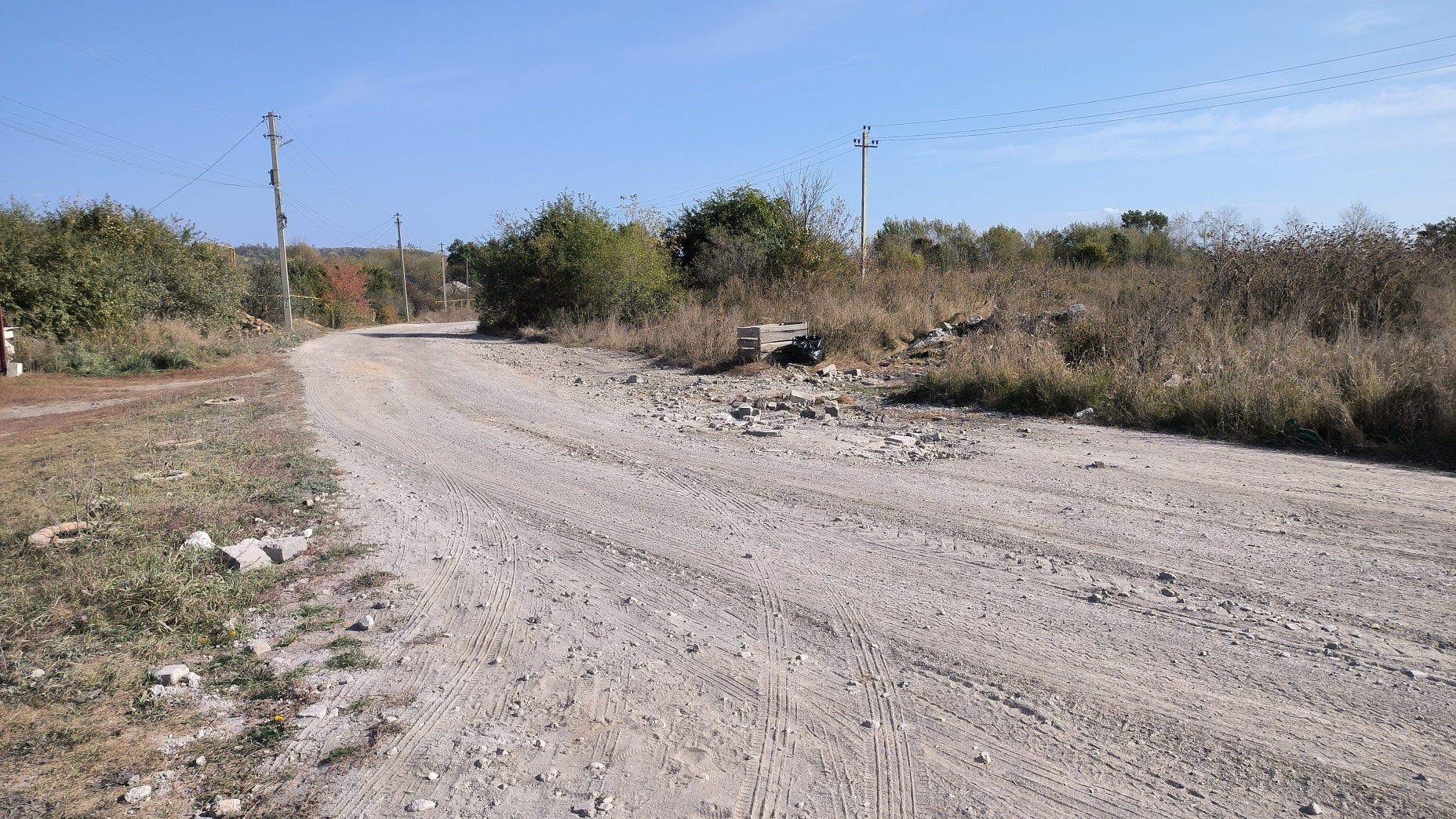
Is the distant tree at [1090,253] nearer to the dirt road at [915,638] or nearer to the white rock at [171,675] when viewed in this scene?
the dirt road at [915,638]

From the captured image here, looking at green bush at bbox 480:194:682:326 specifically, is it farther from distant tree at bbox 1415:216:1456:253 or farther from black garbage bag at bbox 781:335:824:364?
distant tree at bbox 1415:216:1456:253

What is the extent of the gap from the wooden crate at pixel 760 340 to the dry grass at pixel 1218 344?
17.8 inches

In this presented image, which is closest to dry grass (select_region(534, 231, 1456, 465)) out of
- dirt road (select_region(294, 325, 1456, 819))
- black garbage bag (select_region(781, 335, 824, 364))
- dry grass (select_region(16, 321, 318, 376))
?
black garbage bag (select_region(781, 335, 824, 364))

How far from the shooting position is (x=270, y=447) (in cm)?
953

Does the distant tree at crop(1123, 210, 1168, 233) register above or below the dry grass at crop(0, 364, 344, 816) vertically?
above

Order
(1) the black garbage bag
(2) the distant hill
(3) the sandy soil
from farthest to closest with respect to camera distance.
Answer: (2) the distant hill < (1) the black garbage bag < (3) the sandy soil

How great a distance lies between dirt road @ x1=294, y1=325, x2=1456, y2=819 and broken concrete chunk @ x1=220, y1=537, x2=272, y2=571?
69 cm

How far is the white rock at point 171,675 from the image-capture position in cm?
392

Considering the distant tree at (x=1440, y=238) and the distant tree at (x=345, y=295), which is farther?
the distant tree at (x=345, y=295)

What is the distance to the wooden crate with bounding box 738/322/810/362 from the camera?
16750mm

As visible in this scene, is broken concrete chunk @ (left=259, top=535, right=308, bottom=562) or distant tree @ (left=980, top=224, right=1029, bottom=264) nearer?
broken concrete chunk @ (left=259, top=535, right=308, bottom=562)

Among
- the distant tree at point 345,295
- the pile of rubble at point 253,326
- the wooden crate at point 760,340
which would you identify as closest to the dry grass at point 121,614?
the wooden crate at point 760,340

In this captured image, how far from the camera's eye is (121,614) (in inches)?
184

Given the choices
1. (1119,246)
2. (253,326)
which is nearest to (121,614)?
(253,326)
